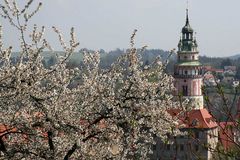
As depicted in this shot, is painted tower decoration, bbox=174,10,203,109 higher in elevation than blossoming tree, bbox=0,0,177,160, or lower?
higher

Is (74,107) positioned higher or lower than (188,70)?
lower

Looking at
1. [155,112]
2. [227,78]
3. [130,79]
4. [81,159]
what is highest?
[227,78]

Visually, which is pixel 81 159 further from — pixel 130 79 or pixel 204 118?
pixel 204 118

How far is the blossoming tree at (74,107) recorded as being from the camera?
10500 mm

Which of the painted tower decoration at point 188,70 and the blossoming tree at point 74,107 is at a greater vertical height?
the painted tower decoration at point 188,70

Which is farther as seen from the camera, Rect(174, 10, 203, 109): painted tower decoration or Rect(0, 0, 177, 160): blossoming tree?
Rect(174, 10, 203, 109): painted tower decoration

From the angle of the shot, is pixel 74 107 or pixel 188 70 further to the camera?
pixel 188 70

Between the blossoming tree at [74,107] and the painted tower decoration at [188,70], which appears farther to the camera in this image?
the painted tower decoration at [188,70]

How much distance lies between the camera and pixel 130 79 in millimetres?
11516

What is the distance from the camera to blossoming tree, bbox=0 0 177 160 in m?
10.5

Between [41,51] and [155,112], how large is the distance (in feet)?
8.94

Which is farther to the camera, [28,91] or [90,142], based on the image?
[90,142]

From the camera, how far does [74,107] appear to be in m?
10.9

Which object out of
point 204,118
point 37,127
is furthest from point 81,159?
point 204,118
